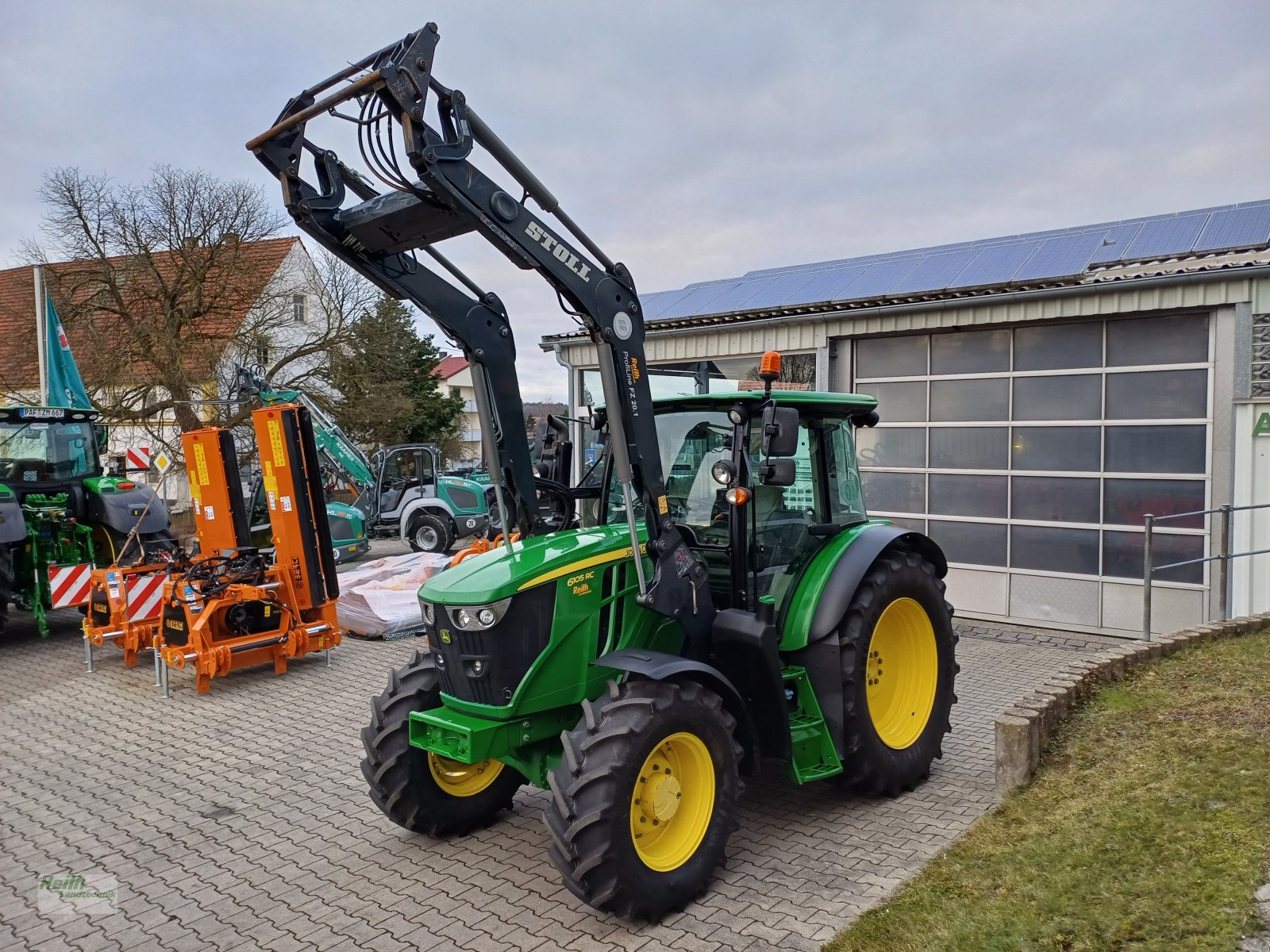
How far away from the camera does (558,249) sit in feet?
13.3

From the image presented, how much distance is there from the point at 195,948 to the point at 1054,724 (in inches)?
170

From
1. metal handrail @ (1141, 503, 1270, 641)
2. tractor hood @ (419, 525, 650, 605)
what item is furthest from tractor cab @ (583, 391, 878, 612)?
metal handrail @ (1141, 503, 1270, 641)

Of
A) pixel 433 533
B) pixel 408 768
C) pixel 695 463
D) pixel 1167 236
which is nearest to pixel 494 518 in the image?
pixel 695 463

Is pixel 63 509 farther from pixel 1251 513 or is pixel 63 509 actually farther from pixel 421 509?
pixel 1251 513

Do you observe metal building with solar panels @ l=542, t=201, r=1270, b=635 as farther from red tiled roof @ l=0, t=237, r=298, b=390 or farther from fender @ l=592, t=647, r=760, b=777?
red tiled roof @ l=0, t=237, r=298, b=390

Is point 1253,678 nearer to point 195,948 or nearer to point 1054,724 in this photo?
point 1054,724

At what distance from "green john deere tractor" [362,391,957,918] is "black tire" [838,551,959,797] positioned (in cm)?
1

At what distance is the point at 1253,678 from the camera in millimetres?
5668

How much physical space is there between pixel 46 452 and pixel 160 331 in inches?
467

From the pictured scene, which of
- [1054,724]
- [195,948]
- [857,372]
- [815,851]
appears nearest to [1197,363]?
[857,372]

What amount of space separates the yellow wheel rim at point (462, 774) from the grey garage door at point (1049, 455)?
21.2 feet

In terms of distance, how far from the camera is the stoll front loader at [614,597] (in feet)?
12.1

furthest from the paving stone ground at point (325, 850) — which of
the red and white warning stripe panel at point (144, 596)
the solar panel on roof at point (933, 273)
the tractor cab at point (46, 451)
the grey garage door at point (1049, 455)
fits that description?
the solar panel on roof at point (933, 273)

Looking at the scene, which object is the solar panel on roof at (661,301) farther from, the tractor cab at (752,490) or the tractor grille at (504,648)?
the tractor grille at (504,648)
